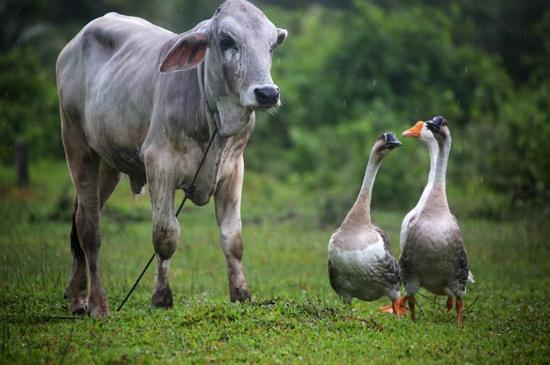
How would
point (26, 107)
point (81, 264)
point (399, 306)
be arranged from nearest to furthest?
point (399, 306) < point (81, 264) < point (26, 107)

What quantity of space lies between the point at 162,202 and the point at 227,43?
132cm

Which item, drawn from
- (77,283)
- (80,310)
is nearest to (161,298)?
(80,310)

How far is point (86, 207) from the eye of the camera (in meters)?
8.05

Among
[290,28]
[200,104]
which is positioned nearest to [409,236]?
[200,104]

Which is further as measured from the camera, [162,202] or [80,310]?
[80,310]

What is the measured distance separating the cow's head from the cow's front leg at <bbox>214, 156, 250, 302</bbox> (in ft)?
1.83

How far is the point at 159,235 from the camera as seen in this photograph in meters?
7.08

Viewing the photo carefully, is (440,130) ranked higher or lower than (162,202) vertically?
higher

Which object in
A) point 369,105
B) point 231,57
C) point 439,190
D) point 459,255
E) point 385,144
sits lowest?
point 369,105

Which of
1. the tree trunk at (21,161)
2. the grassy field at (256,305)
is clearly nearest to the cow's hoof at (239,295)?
the grassy field at (256,305)

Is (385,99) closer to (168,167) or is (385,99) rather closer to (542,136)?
(542,136)

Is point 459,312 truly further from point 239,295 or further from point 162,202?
point 162,202

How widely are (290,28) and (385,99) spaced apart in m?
11.5

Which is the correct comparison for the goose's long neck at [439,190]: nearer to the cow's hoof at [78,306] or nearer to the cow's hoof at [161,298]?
the cow's hoof at [161,298]
